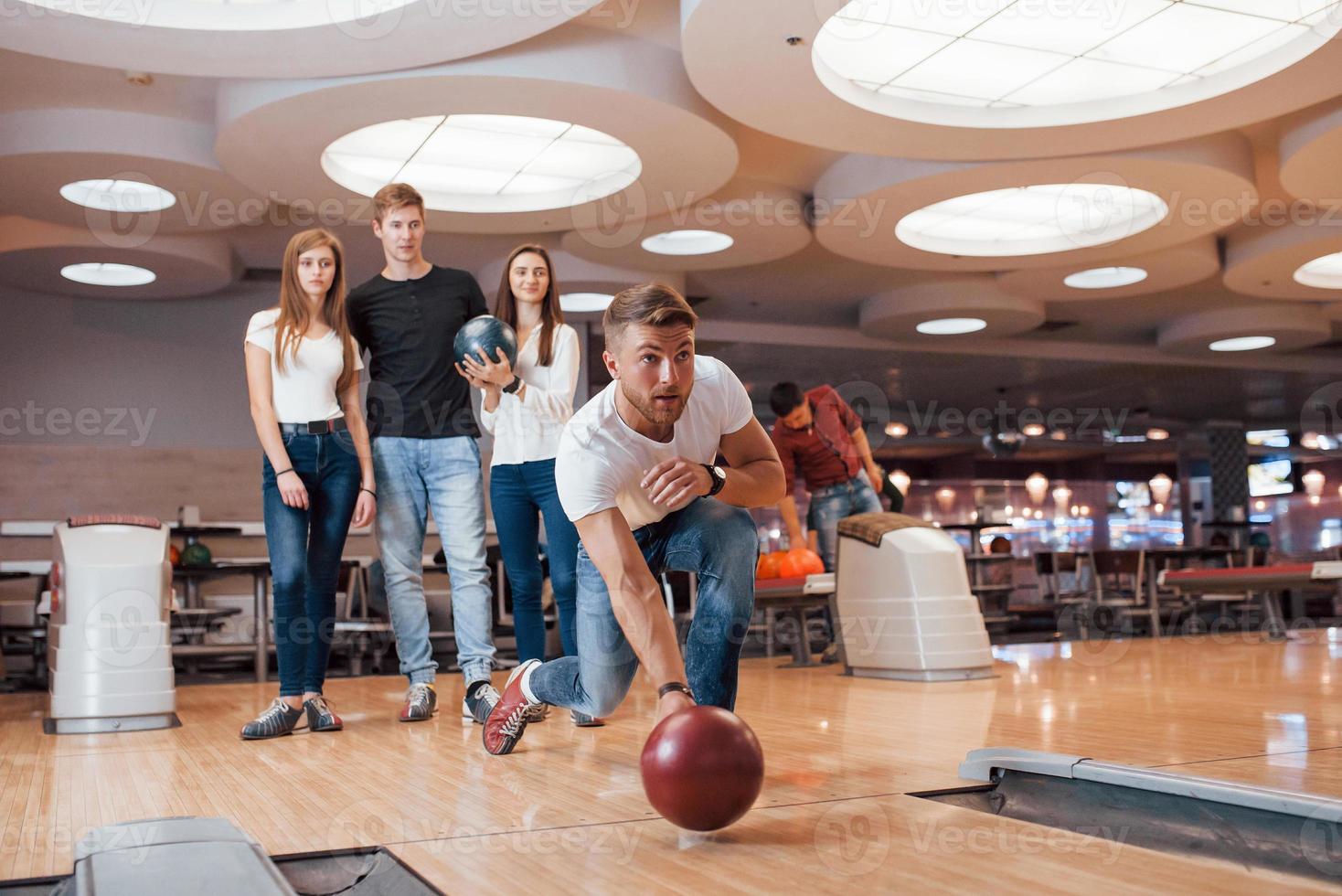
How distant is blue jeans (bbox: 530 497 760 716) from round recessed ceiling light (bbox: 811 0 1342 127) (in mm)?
3410

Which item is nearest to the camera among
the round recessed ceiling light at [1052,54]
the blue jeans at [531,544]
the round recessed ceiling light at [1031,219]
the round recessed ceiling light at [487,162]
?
the blue jeans at [531,544]

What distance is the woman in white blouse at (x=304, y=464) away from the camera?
123 inches

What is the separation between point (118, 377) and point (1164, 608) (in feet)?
32.4

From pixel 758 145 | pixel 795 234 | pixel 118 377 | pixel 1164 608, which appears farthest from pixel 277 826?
pixel 1164 608

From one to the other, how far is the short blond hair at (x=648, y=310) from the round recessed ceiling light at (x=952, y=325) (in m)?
8.68

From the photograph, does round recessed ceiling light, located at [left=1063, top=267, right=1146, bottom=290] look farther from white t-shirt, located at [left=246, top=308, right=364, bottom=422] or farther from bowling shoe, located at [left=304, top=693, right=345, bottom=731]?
bowling shoe, located at [left=304, top=693, right=345, bottom=731]

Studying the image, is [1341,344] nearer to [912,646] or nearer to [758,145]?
[758,145]

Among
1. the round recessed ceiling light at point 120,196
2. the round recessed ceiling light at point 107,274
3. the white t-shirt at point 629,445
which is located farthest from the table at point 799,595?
the round recessed ceiling light at point 107,274

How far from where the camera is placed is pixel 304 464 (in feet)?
10.3

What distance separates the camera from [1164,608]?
11852 millimetres

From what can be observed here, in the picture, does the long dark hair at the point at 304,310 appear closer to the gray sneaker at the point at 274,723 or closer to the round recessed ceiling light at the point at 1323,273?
the gray sneaker at the point at 274,723

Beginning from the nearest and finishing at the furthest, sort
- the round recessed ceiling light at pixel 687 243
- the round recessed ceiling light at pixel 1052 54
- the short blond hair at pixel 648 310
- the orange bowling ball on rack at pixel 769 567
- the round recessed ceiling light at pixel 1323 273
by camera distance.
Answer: the short blond hair at pixel 648 310 < the round recessed ceiling light at pixel 1052 54 < the orange bowling ball on rack at pixel 769 567 < the round recessed ceiling light at pixel 687 243 < the round recessed ceiling light at pixel 1323 273

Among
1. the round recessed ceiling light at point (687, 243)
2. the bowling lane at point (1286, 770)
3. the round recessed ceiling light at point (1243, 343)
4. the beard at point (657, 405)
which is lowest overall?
the bowling lane at point (1286, 770)

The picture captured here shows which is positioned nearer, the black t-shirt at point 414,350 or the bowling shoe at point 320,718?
the bowling shoe at point 320,718
